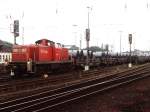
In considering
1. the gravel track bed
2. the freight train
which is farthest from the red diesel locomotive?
the gravel track bed

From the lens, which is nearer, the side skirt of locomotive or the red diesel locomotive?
the side skirt of locomotive

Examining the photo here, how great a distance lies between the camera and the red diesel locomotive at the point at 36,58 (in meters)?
33.0

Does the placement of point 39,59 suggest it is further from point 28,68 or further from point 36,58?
point 28,68

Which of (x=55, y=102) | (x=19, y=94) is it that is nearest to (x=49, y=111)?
(x=55, y=102)

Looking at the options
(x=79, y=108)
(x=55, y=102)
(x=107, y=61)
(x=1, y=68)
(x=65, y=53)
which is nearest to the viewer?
(x=79, y=108)

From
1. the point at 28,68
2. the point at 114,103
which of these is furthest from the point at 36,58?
the point at 114,103

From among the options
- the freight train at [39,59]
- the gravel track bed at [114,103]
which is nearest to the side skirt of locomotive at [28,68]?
the freight train at [39,59]

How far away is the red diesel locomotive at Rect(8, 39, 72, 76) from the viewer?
33.0 metres

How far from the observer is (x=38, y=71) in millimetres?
33750

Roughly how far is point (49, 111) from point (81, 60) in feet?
120

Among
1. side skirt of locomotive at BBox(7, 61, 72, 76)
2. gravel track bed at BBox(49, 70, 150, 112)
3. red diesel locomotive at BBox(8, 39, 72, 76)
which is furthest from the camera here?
red diesel locomotive at BBox(8, 39, 72, 76)

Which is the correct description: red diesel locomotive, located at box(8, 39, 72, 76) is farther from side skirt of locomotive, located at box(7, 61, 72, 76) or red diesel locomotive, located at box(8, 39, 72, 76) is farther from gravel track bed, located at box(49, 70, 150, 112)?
gravel track bed, located at box(49, 70, 150, 112)

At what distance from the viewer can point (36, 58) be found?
112 ft

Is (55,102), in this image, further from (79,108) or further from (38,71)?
(38,71)
